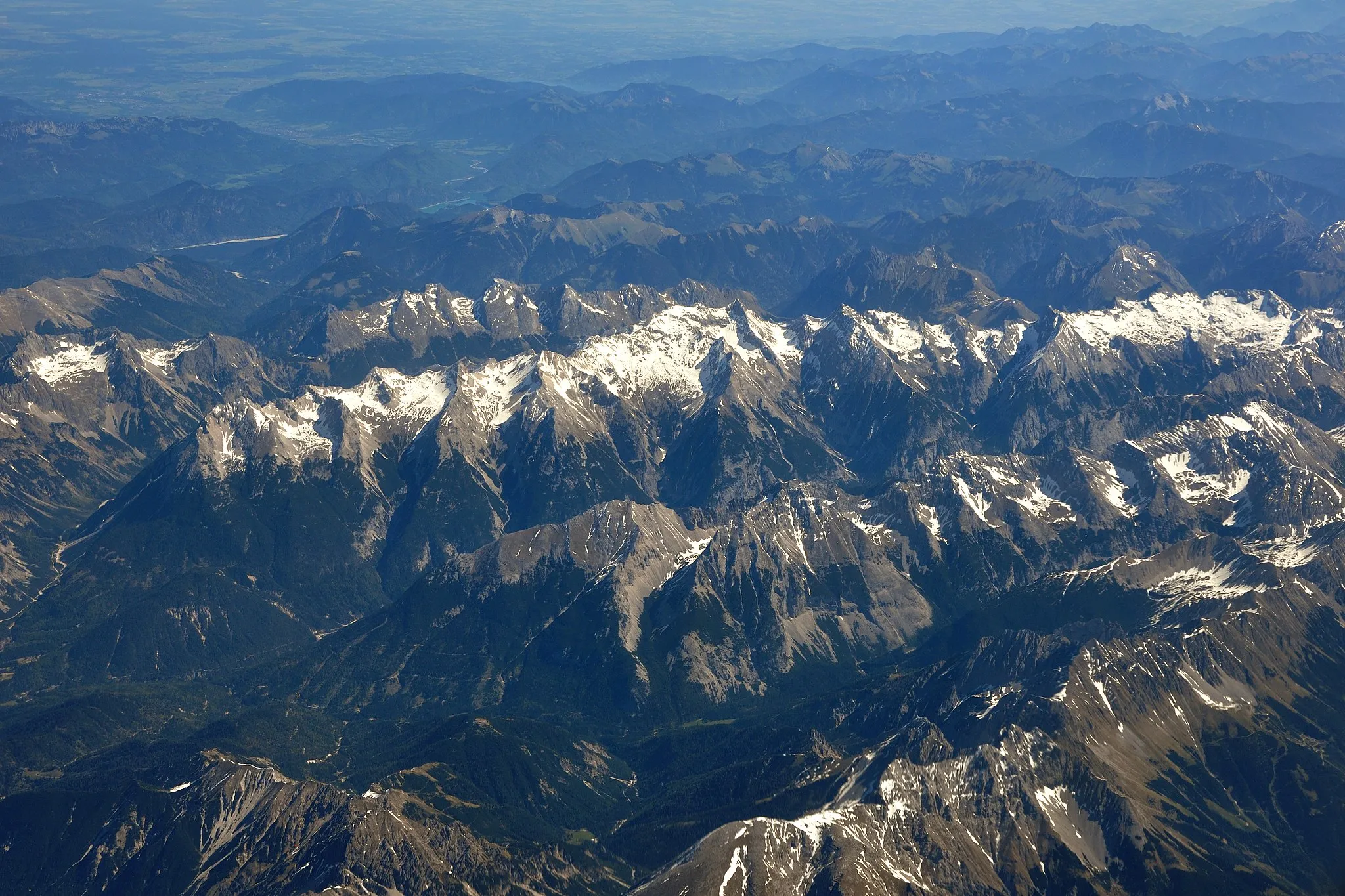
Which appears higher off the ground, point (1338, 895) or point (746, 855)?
point (1338, 895)

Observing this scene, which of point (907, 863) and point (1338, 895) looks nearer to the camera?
point (1338, 895)

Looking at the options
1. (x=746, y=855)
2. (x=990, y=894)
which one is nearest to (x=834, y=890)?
(x=746, y=855)

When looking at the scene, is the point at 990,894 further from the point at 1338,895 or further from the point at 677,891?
the point at 1338,895

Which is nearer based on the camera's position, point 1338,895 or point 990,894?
point 1338,895

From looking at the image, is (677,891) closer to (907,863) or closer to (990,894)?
(907,863)

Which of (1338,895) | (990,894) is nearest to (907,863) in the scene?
(990,894)

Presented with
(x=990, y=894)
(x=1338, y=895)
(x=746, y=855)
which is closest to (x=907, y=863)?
(x=990, y=894)

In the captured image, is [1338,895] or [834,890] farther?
[834,890]

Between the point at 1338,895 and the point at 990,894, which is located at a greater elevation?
the point at 1338,895

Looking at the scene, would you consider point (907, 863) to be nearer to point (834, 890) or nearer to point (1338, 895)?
point (834, 890)
